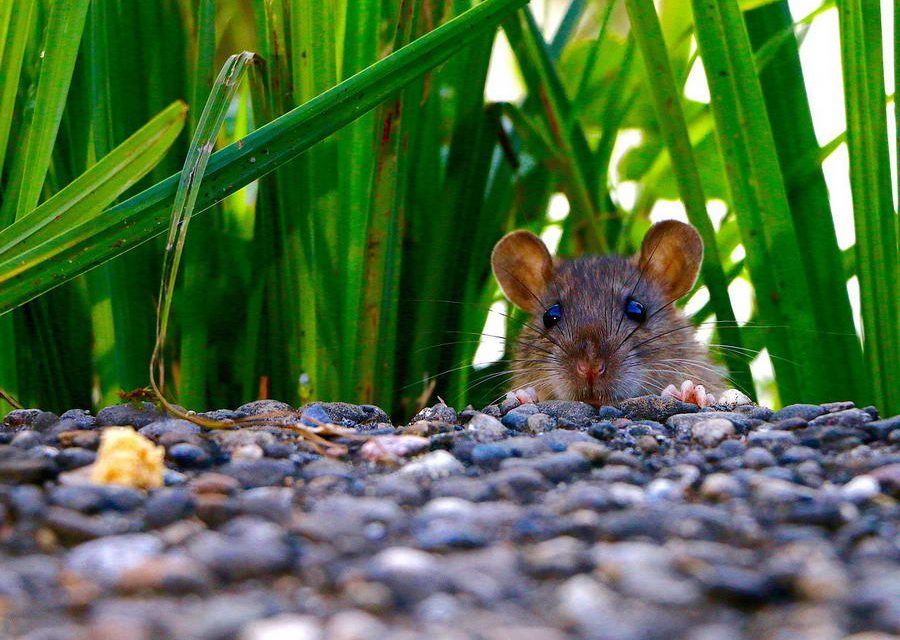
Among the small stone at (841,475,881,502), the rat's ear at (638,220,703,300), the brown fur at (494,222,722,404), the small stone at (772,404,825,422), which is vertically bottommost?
the small stone at (841,475,881,502)

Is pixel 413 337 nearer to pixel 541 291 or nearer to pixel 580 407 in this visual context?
pixel 541 291

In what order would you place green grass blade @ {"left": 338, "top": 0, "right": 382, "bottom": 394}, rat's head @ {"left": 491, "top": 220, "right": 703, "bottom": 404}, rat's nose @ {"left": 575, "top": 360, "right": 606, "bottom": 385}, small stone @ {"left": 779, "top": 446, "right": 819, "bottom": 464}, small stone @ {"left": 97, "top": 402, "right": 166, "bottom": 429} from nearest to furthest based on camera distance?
small stone @ {"left": 779, "top": 446, "right": 819, "bottom": 464}, small stone @ {"left": 97, "top": 402, "right": 166, "bottom": 429}, green grass blade @ {"left": 338, "top": 0, "right": 382, "bottom": 394}, rat's nose @ {"left": 575, "top": 360, "right": 606, "bottom": 385}, rat's head @ {"left": 491, "top": 220, "right": 703, "bottom": 404}

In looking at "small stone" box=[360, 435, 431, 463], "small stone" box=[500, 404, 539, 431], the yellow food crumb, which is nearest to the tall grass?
the yellow food crumb

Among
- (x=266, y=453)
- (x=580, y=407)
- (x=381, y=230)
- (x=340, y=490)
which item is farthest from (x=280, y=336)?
(x=340, y=490)

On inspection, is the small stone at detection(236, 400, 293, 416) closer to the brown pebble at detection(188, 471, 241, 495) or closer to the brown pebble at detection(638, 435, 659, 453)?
the brown pebble at detection(188, 471, 241, 495)

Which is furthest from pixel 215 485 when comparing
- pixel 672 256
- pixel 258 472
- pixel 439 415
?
pixel 672 256

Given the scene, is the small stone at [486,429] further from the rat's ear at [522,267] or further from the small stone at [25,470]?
the rat's ear at [522,267]

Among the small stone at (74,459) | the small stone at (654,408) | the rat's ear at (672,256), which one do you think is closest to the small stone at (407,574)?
the small stone at (74,459)
